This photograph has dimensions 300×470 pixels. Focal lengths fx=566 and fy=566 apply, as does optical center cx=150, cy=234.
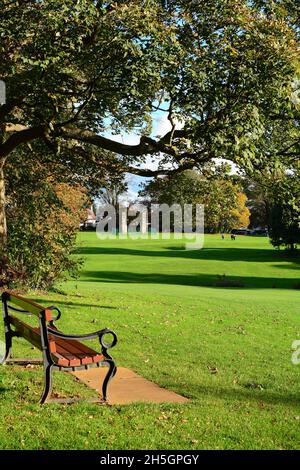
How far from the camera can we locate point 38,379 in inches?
289

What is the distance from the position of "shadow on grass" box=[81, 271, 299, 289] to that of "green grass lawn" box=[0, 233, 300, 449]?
595 inches

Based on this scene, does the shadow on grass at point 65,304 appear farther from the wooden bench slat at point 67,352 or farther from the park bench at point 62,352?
the park bench at point 62,352

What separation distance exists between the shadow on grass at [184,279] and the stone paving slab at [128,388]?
25.6m

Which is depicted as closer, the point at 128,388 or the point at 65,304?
the point at 128,388

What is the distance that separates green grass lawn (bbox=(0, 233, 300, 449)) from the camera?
207 inches

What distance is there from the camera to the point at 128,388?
7.34 meters

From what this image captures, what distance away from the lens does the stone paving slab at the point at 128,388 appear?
22.4 feet

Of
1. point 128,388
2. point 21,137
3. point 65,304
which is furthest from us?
point 65,304

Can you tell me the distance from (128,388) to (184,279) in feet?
98.0

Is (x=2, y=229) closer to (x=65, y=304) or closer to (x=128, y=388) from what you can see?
(x=65, y=304)

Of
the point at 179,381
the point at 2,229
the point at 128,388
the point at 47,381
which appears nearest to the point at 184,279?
the point at 2,229

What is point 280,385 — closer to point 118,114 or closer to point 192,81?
point 192,81

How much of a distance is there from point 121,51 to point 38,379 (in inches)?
248
